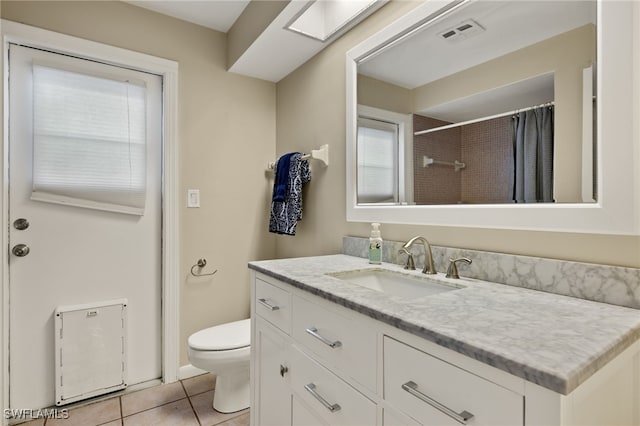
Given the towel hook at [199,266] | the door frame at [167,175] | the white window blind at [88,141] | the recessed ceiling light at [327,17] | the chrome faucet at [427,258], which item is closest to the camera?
the chrome faucet at [427,258]

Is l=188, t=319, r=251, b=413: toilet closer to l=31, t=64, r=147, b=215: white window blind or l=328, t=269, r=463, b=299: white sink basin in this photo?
l=328, t=269, r=463, b=299: white sink basin

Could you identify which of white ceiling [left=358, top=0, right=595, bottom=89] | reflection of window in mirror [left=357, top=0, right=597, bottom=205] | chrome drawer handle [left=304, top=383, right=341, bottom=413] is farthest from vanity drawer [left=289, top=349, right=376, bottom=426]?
white ceiling [left=358, top=0, right=595, bottom=89]

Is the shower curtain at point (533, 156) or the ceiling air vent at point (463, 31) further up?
the ceiling air vent at point (463, 31)

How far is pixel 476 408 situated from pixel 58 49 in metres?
2.44

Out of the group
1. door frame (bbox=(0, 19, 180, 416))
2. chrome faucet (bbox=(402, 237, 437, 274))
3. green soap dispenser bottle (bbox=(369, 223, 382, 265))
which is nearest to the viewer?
chrome faucet (bbox=(402, 237, 437, 274))

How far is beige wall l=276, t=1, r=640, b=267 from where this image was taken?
3.20 feet

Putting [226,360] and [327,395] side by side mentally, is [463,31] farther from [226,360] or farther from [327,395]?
[226,360]

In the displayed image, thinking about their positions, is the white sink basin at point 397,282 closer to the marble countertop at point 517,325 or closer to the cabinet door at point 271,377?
the marble countertop at point 517,325

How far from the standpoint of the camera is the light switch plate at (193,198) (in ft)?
7.22

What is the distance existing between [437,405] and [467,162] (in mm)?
892

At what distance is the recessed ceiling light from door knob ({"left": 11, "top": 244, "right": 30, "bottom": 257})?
1816 millimetres

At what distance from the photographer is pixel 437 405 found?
686 millimetres

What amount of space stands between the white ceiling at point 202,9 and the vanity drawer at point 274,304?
1.70 m

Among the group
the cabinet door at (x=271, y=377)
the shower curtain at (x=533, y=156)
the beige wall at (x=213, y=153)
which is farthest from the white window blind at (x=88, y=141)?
the shower curtain at (x=533, y=156)
